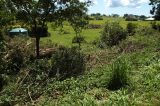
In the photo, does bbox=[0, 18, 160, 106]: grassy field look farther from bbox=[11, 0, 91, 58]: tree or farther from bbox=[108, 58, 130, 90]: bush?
bbox=[11, 0, 91, 58]: tree

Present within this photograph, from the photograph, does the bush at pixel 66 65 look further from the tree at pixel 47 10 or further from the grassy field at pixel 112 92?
the tree at pixel 47 10

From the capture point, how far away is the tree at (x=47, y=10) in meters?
21.4

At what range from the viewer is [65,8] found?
21.8 m

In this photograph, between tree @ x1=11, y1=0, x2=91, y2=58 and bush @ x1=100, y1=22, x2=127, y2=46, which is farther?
bush @ x1=100, y1=22, x2=127, y2=46

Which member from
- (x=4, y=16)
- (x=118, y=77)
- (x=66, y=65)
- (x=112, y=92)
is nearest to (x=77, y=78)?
(x=66, y=65)

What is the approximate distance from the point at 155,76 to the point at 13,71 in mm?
8106

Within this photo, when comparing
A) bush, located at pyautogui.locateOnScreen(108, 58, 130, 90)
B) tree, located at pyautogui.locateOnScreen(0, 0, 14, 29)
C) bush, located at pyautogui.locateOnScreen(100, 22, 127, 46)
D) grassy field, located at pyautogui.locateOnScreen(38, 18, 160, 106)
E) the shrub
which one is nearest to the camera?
grassy field, located at pyautogui.locateOnScreen(38, 18, 160, 106)

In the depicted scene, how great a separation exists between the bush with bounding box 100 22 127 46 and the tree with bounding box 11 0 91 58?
6.49 metres

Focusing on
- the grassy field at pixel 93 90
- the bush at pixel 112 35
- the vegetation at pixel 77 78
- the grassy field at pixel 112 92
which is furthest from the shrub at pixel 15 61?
the bush at pixel 112 35

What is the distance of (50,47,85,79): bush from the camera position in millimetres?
16555

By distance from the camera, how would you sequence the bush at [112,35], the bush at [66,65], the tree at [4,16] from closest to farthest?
1. the bush at [66,65]
2. the tree at [4,16]
3. the bush at [112,35]

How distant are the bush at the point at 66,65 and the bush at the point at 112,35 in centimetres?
1026

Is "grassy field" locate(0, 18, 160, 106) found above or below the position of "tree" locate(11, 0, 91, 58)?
below

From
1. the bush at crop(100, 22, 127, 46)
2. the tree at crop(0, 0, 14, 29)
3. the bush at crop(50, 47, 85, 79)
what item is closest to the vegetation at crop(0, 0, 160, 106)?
the bush at crop(50, 47, 85, 79)
